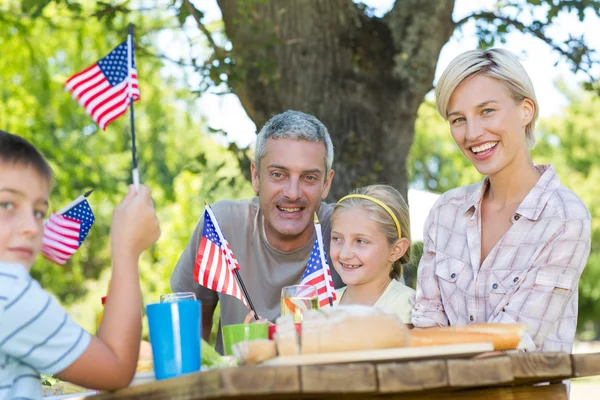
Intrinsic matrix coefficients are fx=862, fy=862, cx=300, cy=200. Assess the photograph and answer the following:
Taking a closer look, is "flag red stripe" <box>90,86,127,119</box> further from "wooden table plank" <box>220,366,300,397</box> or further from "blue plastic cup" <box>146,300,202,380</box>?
"wooden table plank" <box>220,366,300,397</box>

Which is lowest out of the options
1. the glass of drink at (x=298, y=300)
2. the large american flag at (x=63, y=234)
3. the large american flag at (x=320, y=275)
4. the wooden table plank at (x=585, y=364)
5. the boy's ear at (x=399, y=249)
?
the wooden table plank at (x=585, y=364)

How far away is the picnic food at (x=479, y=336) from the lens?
6.73 ft

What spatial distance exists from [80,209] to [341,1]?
3.14 metres

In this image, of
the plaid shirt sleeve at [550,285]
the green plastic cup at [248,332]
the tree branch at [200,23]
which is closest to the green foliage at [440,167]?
the tree branch at [200,23]

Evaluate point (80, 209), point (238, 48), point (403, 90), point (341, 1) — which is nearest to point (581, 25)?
point (403, 90)

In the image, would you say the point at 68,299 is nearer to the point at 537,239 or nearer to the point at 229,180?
the point at 229,180

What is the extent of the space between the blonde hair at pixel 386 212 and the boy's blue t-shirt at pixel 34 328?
1.96 m

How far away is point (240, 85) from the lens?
545 centimetres

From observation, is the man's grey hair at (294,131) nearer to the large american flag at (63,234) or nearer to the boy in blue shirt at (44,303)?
the large american flag at (63,234)

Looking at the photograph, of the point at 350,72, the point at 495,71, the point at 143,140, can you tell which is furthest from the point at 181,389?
the point at 143,140

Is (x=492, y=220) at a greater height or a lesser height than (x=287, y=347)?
greater

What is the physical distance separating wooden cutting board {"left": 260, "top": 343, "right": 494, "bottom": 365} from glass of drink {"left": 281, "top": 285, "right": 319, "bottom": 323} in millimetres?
815

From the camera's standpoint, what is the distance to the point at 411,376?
1.84 metres

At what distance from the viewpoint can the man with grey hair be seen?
414 cm
